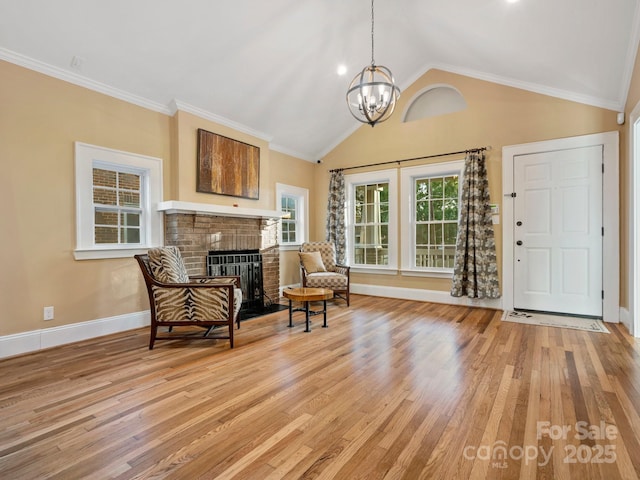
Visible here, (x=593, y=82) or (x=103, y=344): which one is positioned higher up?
(x=593, y=82)

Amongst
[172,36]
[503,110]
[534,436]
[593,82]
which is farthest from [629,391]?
[172,36]

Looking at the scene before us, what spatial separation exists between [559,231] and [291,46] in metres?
4.36

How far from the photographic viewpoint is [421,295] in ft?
18.1

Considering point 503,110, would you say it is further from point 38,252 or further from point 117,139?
Answer: point 38,252

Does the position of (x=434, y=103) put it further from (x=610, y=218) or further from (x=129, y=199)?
(x=129, y=199)

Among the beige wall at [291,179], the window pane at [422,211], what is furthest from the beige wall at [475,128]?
the beige wall at [291,179]

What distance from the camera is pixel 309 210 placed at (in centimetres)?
669

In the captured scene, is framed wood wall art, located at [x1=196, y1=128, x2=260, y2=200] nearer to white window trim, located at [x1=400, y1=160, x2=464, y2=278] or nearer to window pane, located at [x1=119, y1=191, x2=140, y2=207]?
window pane, located at [x1=119, y1=191, x2=140, y2=207]

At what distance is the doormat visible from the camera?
3.87 metres

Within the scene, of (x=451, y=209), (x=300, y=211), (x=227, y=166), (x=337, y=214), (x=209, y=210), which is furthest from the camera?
(x=300, y=211)

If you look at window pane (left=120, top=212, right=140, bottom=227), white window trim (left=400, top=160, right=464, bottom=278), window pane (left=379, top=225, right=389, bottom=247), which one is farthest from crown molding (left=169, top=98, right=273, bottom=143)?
window pane (left=379, top=225, right=389, bottom=247)

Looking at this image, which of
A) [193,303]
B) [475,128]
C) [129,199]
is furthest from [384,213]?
[129,199]

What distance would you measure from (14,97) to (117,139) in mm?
905

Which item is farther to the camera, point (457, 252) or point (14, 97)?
point (457, 252)
